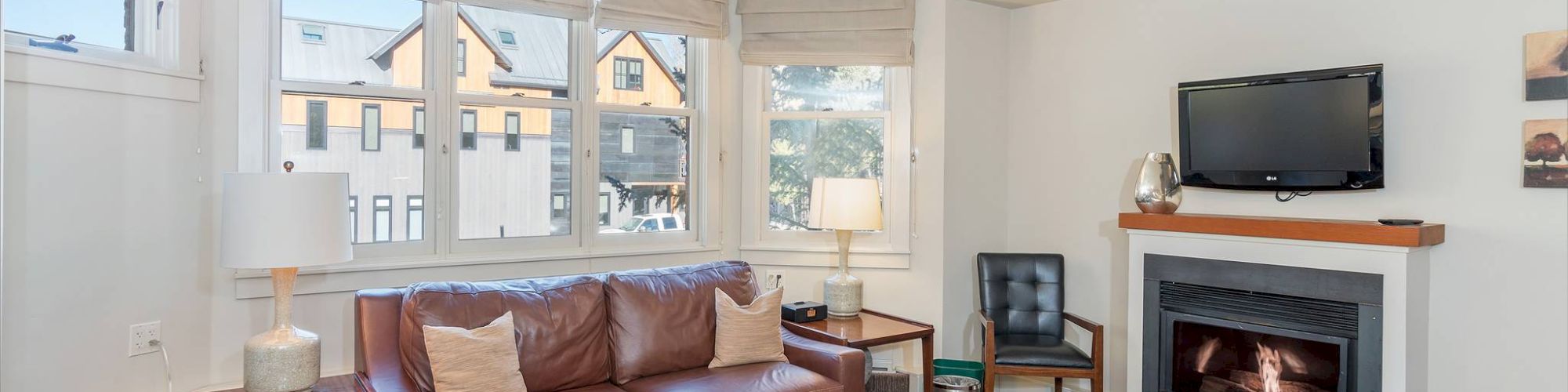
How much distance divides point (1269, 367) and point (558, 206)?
10.2 ft

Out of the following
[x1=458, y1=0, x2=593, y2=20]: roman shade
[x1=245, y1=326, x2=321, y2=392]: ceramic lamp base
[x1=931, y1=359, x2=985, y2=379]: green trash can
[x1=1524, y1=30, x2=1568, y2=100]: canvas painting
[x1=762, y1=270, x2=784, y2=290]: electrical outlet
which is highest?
[x1=458, y1=0, x2=593, y2=20]: roman shade

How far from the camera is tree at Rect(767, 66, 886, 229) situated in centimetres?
451

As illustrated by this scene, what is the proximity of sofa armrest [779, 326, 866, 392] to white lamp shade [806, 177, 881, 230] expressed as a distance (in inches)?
28.2

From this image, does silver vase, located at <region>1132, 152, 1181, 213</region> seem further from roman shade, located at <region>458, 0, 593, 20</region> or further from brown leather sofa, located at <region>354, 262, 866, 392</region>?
roman shade, located at <region>458, 0, 593, 20</region>

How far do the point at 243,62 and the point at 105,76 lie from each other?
0.49m

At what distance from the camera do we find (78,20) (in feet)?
8.84

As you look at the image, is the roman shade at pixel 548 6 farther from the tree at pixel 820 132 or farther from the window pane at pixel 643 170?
the tree at pixel 820 132

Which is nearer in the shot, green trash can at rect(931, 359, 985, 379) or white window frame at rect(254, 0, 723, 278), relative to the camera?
white window frame at rect(254, 0, 723, 278)

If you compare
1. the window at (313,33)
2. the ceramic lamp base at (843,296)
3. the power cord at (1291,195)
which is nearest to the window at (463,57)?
the window at (313,33)

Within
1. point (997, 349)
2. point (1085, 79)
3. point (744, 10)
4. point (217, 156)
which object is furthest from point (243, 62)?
point (1085, 79)

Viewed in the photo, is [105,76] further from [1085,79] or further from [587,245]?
[1085,79]

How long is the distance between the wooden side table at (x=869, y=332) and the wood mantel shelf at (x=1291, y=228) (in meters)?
1.04

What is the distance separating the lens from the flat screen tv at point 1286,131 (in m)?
3.27

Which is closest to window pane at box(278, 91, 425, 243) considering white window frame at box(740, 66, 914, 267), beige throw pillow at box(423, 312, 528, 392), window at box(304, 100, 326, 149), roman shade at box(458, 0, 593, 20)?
window at box(304, 100, 326, 149)
